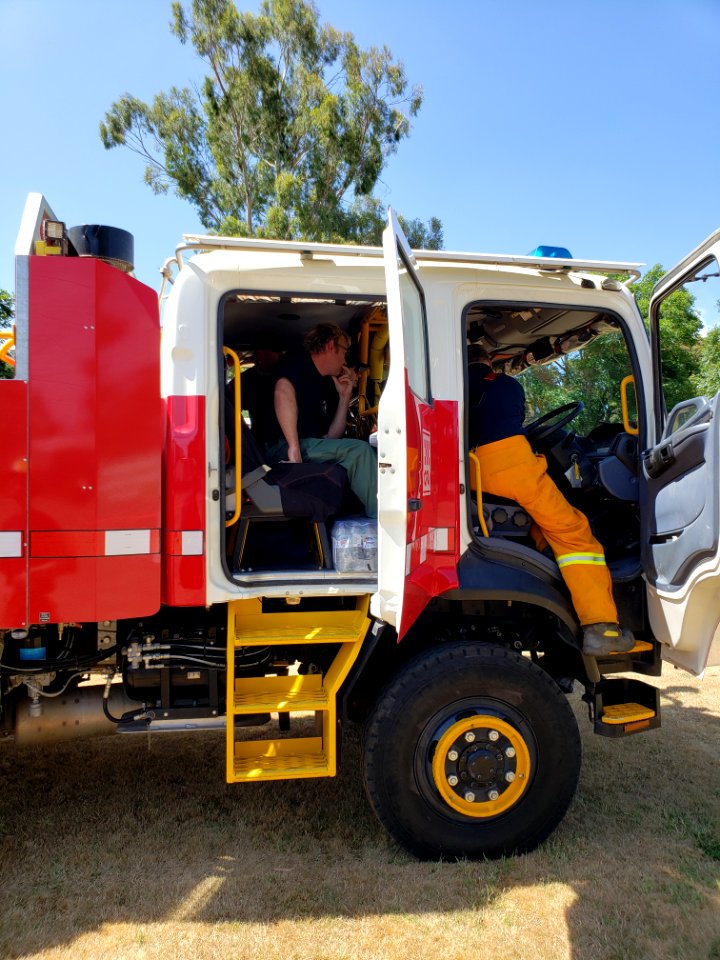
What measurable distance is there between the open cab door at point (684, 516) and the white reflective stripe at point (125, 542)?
7.31ft

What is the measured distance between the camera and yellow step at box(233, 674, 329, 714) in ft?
9.85

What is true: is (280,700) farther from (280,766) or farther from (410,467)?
(410,467)

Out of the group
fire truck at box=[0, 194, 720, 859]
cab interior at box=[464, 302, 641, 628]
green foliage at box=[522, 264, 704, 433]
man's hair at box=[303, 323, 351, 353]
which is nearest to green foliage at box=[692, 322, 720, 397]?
green foliage at box=[522, 264, 704, 433]

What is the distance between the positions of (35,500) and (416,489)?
143 centimetres

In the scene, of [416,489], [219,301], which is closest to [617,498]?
[416,489]

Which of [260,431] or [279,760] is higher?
[260,431]

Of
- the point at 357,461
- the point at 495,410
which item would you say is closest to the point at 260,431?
the point at 357,461

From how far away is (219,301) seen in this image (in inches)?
117

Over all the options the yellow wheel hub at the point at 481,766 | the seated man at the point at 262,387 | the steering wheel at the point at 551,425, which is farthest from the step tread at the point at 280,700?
→ the steering wheel at the point at 551,425

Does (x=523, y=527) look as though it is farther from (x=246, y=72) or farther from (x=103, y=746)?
(x=246, y=72)

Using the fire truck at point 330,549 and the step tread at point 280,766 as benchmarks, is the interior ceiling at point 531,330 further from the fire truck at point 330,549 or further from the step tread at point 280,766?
the step tread at point 280,766

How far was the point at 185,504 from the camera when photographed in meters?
2.89

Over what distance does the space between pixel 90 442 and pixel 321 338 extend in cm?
154

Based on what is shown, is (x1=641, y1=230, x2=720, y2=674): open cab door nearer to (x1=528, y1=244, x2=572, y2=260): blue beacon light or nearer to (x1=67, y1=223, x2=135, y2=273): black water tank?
(x1=528, y1=244, x2=572, y2=260): blue beacon light
